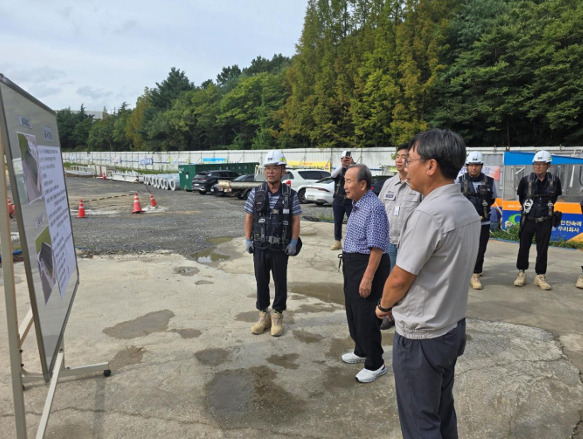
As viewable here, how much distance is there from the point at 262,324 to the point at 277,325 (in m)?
0.17

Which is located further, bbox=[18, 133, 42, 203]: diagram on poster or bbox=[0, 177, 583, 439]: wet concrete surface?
bbox=[0, 177, 583, 439]: wet concrete surface

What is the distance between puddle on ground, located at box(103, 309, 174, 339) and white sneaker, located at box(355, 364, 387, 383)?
2.26 m

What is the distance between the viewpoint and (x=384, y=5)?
3098 cm

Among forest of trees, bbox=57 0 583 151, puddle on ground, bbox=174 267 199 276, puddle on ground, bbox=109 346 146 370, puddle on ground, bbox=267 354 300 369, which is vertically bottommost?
puddle on ground, bbox=174 267 199 276

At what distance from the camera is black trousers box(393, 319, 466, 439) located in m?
1.88

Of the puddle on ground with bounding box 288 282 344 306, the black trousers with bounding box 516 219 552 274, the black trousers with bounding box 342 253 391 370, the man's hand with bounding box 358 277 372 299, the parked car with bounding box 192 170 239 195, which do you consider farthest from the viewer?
the parked car with bounding box 192 170 239 195

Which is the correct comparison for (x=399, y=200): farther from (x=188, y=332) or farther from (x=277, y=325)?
(x=188, y=332)

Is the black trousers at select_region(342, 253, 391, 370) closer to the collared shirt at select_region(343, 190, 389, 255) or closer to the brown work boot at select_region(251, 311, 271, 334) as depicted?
the collared shirt at select_region(343, 190, 389, 255)

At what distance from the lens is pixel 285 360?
370 cm

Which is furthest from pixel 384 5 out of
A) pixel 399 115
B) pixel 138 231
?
pixel 138 231

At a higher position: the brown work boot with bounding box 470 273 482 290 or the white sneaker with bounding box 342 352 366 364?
the white sneaker with bounding box 342 352 366 364

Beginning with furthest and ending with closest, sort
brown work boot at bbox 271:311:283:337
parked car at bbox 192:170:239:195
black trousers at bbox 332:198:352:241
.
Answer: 1. parked car at bbox 192:170:239:195
2. black trousers at bbox 332:198:352:241
3. brown work boot at bbox 271:311:283:337

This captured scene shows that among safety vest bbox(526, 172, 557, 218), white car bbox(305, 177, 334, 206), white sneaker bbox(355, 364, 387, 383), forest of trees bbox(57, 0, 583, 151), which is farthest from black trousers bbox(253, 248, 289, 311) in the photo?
forest of trees bbox(57, 0, 583, 151)

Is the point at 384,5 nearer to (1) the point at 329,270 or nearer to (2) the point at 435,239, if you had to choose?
(1) the point at 329,270
